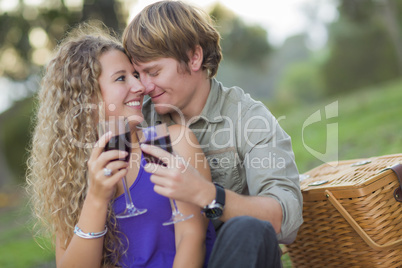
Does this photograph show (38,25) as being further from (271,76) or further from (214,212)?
(271,76)

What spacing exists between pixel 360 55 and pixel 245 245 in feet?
73.0

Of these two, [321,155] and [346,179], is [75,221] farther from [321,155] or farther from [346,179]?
[321,155]

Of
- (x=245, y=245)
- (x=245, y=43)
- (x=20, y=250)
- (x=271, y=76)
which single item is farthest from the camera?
(x=271, y=76)

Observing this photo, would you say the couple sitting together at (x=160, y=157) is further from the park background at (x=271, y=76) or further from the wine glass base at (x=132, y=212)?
the park background at (x=271, y=76)

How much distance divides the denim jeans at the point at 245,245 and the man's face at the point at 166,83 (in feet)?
4.14

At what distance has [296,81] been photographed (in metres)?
32.5

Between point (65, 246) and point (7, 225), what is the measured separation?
8386mm

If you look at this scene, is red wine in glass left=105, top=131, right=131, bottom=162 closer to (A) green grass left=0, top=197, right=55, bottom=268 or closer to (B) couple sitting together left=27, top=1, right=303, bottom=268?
(B) couple sitting together left=27, top=1, right=303, bottom=268

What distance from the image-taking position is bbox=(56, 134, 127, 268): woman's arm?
221cm

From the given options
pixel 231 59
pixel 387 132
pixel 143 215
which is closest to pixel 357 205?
pixel 143 215

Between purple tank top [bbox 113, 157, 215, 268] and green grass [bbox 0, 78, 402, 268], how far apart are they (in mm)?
1940

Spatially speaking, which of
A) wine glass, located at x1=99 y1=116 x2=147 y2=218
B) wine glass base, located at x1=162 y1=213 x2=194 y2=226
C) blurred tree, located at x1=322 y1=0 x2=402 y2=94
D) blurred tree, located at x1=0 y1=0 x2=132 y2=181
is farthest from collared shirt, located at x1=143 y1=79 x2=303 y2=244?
blurred tree, located at x1=322 y1=0 x2=402 y2=94

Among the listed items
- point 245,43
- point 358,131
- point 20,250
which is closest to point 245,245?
point 20,250

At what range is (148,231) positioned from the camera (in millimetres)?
2514
